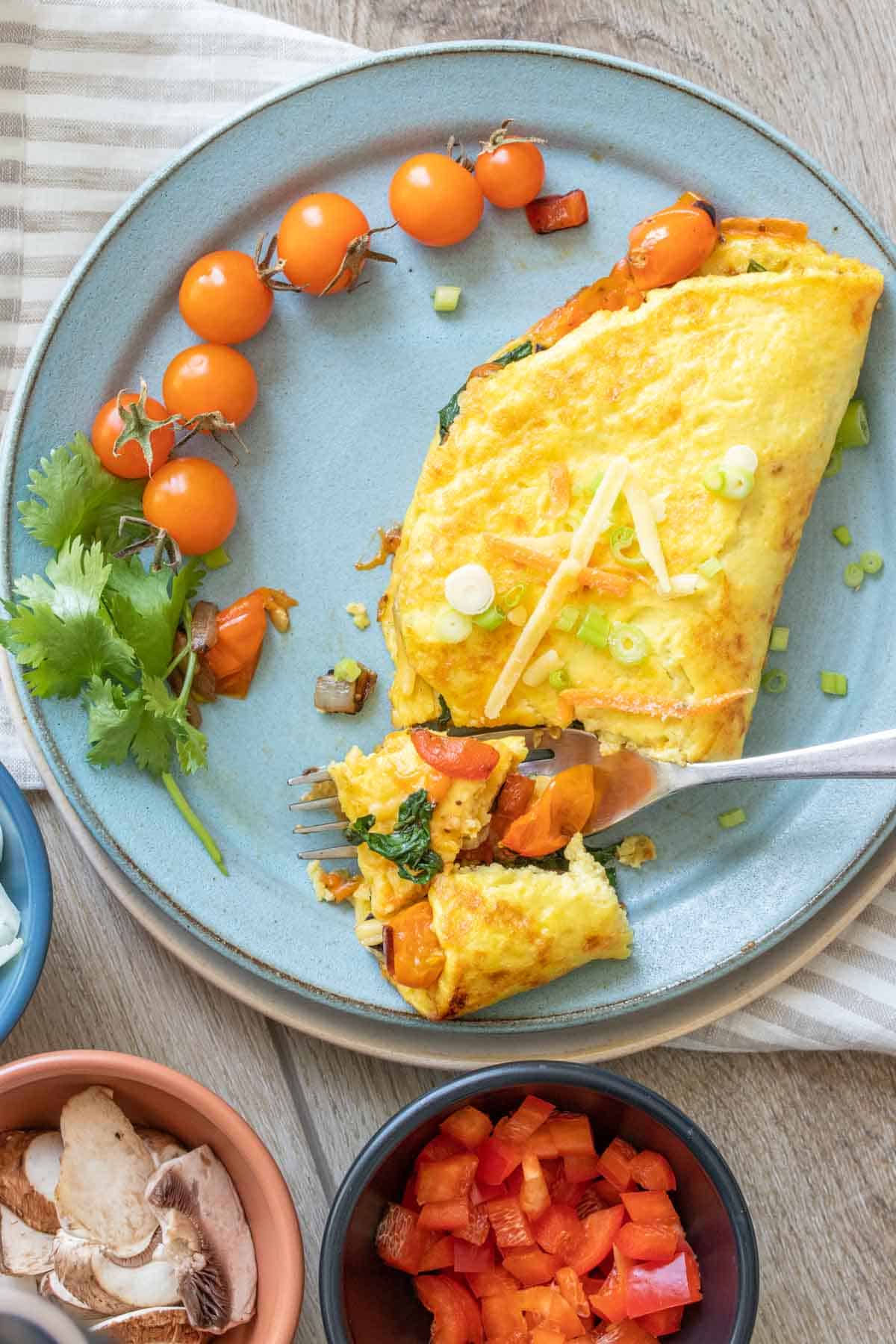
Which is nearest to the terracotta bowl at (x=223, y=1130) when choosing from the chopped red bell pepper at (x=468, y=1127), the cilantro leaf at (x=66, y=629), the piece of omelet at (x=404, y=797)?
the chopped red bell pepper at (x=468, y=1127)

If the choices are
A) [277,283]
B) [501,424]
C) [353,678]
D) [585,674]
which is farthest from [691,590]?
[277,283]

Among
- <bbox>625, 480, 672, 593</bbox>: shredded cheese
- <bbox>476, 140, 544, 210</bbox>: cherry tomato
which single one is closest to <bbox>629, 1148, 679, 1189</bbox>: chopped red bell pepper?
<bbox>625, 480, 672, 593</bbox>: shredded cheese

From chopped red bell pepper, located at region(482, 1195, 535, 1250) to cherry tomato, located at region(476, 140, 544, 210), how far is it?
2.93 metres

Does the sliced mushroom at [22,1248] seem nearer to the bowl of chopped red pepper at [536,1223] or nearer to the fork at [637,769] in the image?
the bowl of chopped red pepper at [536,1223]

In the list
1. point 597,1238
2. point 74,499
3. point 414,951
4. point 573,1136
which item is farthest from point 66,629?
point 597,1238

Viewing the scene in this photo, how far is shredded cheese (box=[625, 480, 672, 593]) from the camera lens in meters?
3.46

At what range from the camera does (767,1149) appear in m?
3.95

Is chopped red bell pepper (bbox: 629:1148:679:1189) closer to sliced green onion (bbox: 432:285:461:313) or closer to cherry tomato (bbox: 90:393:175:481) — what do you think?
cherry tomato (bbox: 90:393:175:481)

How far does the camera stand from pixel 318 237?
12.4 feet

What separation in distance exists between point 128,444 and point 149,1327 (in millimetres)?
2407

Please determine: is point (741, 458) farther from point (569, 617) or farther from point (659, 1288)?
point (659, 1288)

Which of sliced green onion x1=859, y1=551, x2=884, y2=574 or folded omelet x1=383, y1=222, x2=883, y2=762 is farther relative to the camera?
sliced green onion x1=859, y1=551, x2=884, y2=574

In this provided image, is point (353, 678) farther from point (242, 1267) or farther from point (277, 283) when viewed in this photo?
point (242, 1267)

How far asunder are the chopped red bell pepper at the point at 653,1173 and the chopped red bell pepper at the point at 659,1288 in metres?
0.18
